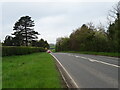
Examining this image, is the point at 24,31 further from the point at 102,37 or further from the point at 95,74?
the point at 95,74

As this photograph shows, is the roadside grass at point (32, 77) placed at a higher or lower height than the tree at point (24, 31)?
lower

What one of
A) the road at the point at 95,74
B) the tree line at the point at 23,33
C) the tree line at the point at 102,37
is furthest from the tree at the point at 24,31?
the road at the point at 95,74

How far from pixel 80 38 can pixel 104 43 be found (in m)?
23.4

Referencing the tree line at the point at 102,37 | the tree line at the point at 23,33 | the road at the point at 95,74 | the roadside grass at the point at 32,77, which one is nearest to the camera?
the roadside grass at the point at 32,77

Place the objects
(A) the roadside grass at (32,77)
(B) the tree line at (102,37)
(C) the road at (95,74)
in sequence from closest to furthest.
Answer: (A) the roadside grass at (32,77) < (C) the road at (95,74) < (B) the tree line at (102,37)

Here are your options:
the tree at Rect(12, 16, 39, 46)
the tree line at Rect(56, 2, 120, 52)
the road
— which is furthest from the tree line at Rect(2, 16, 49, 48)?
the road

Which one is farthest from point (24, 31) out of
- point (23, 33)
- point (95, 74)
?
point (95, 74)

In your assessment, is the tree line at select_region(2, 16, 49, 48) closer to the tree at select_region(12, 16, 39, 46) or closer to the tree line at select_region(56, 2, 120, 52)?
the tree at select_region(12, 16, 39, 46)

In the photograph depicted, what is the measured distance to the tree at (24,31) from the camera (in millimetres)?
88000

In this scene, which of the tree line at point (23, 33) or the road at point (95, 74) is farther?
the tree line at point (23, 33)

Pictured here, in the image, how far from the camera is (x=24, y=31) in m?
89.7

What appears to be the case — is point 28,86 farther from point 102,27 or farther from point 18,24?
point 18,24

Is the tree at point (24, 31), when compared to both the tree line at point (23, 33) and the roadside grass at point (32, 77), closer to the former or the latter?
the tree line at point (23, 33)

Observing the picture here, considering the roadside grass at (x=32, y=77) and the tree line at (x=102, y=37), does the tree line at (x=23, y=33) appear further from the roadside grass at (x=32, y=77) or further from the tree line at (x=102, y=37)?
the roadside grass at (x=32, y=77)
